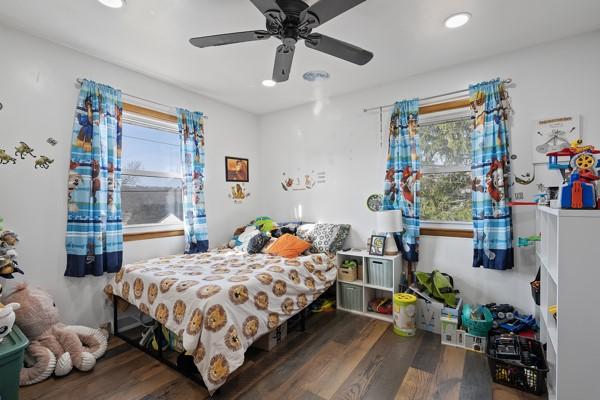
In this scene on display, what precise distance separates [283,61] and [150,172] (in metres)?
1.98

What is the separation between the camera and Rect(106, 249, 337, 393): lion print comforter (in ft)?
5.69

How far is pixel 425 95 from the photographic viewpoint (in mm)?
2920

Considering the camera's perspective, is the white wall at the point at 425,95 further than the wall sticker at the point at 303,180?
No

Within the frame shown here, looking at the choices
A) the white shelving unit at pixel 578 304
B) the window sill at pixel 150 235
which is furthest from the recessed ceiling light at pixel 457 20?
the window sill at pixel 150 235

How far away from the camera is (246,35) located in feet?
5.63

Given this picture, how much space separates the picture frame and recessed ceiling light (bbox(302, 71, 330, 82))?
5.84 ft

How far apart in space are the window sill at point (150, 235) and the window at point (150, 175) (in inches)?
Answer: 1.7

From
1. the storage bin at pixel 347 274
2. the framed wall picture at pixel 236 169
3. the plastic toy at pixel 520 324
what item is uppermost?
the framed wall picture at pixel 236 169

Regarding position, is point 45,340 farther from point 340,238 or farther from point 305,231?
point 340,238

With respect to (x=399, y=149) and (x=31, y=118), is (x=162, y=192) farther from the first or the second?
(x=399, y=149)

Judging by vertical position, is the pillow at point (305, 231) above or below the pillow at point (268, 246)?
above

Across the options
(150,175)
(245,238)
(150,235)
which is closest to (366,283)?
(245,238)

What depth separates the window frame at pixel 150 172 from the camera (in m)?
2.83

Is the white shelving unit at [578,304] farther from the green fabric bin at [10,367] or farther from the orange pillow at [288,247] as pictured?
the green fabric bin at [10,367]
